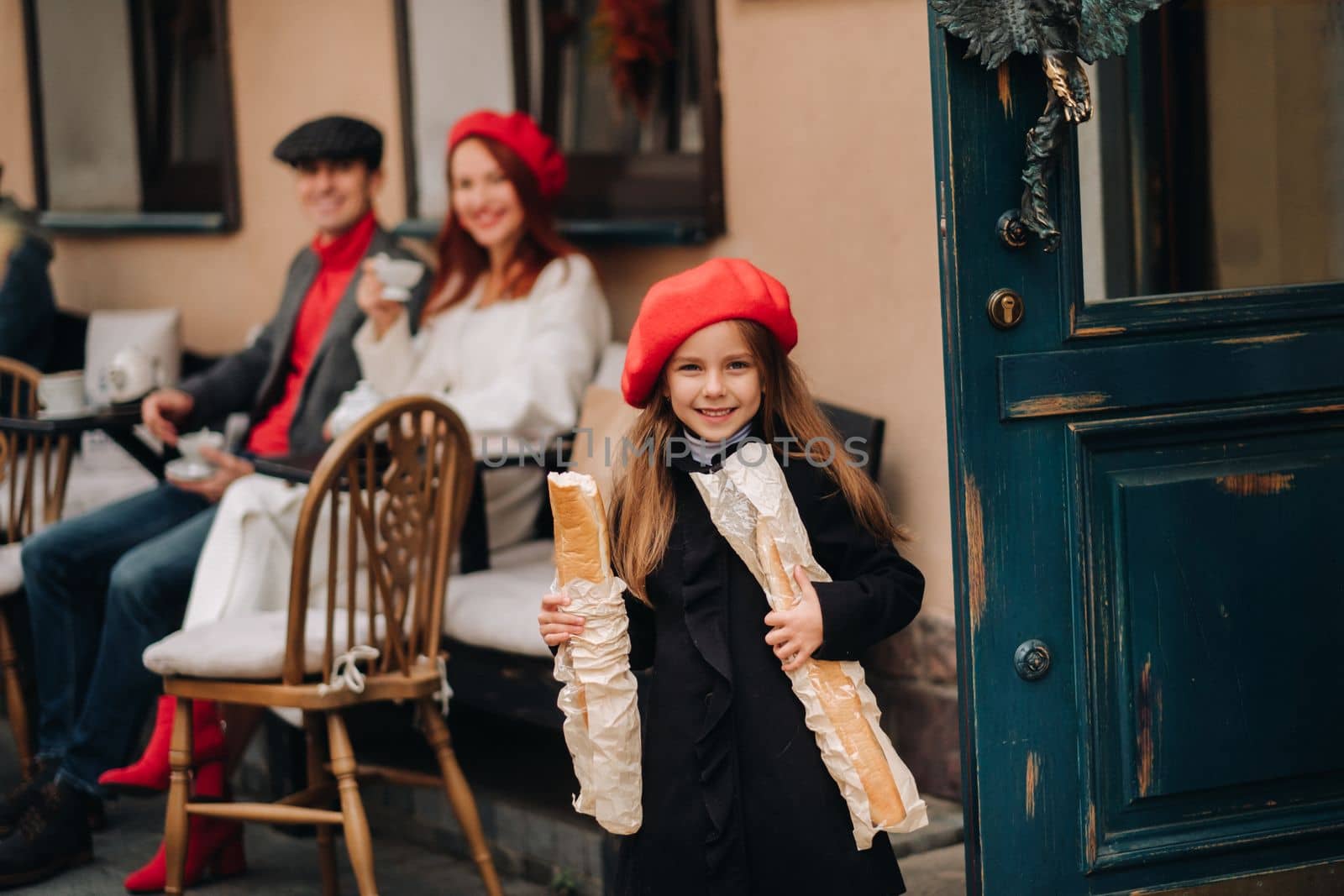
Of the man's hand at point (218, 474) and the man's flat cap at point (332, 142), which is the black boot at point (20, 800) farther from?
the man's flat cap at point (332, 142)

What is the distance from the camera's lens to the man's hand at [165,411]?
4527mm

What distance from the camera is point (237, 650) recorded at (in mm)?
3379

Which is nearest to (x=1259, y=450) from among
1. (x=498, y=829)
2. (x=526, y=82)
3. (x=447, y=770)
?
(x=447, y=770)

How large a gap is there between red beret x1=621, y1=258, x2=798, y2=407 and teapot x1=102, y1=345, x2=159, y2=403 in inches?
103

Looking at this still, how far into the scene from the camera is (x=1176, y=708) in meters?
2.70

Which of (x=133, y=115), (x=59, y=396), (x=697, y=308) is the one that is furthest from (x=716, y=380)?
(x=133, y=115)

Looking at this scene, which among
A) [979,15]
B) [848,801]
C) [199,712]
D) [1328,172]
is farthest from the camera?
[199,712]

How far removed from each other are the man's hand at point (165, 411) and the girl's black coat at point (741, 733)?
2.53 m

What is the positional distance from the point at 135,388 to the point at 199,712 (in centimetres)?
118

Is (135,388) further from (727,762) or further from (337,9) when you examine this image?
(727,762)

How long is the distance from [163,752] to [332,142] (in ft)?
5.52

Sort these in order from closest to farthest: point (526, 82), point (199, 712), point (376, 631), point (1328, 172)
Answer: point (1328, 172) < point (376, 631) < point (199, 712) < point (526, 82)

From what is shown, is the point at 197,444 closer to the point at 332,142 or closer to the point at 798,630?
the point at 332,142

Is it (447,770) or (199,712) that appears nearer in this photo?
(447,770)
